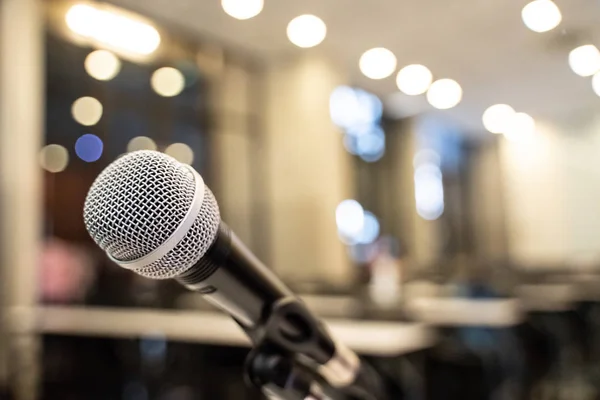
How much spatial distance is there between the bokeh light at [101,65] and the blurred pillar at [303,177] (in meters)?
2.64

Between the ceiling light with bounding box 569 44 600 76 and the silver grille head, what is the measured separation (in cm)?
89

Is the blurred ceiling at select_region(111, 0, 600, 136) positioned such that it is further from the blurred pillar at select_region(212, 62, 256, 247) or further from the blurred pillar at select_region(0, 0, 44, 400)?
the blurred pillar at select_region(212, 62, 256, 247)

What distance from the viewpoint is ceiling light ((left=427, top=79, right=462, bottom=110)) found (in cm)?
212

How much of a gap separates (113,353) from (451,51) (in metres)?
2.83

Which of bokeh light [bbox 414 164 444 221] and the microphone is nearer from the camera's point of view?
the microphone

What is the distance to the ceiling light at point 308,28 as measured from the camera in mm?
1544

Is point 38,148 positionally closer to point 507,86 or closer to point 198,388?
point 198,388

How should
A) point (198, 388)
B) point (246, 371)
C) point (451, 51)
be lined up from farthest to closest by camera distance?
1. point (198, 388)
2. point (451, 51)
3. point (246, 371)

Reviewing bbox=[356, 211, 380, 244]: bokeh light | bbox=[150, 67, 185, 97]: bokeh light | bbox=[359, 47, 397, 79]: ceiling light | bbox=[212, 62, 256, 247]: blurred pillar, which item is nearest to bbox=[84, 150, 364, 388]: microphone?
bbox=[359, 47, 397, 79]: ceiling light

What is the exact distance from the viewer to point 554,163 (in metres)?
5.21

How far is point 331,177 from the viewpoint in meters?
5.72

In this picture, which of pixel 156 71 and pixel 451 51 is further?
pixel 156 71

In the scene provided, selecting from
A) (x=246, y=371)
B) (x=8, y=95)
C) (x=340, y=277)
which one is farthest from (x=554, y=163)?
(x=246, y=371)

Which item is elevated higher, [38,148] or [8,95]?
[8,95]
